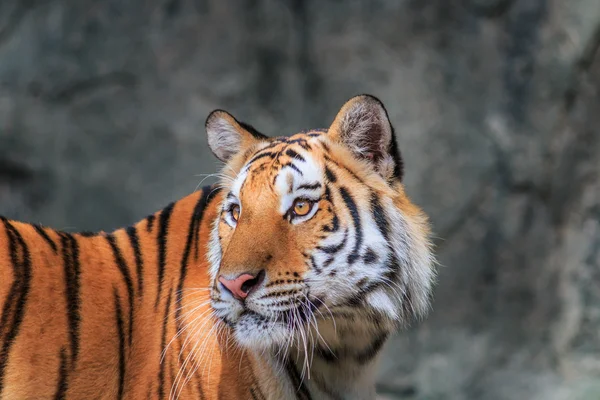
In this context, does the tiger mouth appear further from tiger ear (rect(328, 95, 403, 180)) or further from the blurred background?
the blurred background

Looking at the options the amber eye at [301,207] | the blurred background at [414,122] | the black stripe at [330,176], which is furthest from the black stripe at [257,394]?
the blurred background at [414,122]

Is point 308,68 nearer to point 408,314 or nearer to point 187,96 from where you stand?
point 187,96

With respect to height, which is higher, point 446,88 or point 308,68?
point 308,68

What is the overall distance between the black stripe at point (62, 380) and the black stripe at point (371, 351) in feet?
2.82

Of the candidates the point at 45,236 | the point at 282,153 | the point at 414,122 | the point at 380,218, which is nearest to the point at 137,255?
the point at 45,236

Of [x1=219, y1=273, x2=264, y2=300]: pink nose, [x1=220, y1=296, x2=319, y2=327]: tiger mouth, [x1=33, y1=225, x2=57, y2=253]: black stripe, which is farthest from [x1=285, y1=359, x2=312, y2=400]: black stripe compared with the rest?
[x1=33, y1=225, x2=57, y2=253]: black stripe

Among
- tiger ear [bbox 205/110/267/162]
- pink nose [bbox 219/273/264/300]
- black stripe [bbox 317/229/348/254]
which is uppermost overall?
tiger ear [bbox 205/110/267/162]

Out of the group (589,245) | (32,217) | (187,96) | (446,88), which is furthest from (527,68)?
(32,217)

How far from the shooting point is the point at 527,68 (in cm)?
437

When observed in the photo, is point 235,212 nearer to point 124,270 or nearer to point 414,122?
point 124,270

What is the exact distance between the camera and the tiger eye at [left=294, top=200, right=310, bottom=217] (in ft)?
6.59

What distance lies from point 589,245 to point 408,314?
8.46 ft

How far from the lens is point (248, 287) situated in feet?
6.22

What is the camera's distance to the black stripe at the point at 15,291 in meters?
2.13
